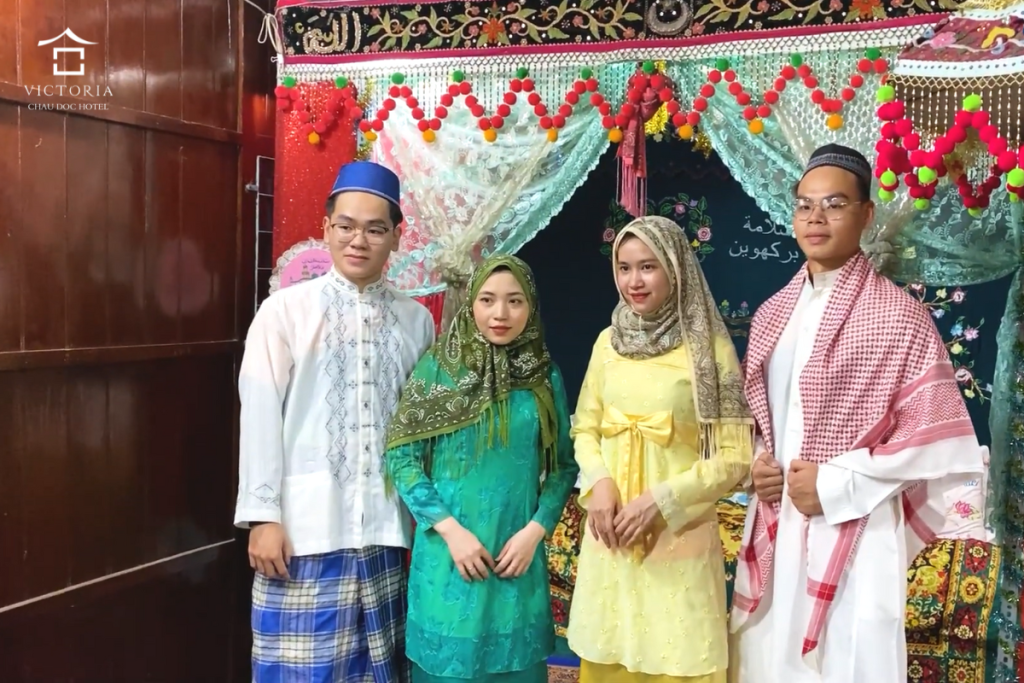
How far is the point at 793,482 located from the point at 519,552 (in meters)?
0.55

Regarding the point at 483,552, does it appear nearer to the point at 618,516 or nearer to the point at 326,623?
the point at 618,516

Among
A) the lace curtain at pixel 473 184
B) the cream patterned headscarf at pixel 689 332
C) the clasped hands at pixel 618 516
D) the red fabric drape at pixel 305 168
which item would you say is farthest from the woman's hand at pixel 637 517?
the red fabric drape at pixel 305 168

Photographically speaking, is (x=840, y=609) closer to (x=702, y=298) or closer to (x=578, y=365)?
(x=702, y=298)

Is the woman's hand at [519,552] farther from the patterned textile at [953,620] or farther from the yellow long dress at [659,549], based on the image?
the patterned textile at [953,620]

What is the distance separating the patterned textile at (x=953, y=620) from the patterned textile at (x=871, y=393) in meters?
1.24

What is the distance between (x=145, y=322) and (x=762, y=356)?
1708mm

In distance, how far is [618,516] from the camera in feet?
5.55

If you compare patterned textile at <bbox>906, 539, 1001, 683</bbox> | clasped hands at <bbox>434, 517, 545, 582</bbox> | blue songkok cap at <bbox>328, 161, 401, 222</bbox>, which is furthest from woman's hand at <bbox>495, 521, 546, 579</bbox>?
patterned textile at <bbox>906, 539, 1001, 683</bbox>

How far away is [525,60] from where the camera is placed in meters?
2.52

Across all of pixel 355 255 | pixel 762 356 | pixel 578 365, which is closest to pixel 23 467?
pixel 355 255

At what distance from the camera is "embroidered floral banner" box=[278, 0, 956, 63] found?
2.27 m

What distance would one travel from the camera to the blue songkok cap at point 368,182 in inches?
76.4

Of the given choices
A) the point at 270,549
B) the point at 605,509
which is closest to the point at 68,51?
the point at 270,549

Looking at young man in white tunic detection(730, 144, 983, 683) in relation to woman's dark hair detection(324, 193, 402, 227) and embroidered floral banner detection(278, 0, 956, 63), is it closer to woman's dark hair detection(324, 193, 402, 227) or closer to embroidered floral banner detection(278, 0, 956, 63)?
embroidered floral banner detection(278, 0, 956, 63)
